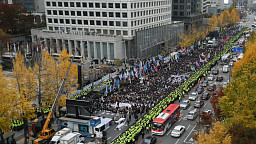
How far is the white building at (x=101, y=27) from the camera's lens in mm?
73562

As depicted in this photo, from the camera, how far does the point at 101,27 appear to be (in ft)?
254

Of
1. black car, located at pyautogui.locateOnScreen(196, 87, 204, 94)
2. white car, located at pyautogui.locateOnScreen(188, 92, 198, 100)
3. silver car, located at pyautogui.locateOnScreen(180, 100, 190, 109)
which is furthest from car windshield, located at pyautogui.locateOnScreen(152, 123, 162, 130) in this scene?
black car, located at pyautogui.locateOnScreen(196, 87, 204, 94)

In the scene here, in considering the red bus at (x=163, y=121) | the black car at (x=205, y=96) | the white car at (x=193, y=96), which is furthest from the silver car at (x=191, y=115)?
the black car at (x=205, y=96)

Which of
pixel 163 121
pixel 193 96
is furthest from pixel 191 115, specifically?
pixel 193 96

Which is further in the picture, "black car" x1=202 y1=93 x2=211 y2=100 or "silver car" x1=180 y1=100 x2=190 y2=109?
"black car" x1=202 y1=93 x2=211 y2=100

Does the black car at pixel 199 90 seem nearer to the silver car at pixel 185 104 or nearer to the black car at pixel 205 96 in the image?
the black car at pixel 205 96

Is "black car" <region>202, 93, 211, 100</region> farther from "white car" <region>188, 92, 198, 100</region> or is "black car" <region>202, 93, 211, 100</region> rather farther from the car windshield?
the car windshield

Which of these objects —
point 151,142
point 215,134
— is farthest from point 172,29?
point 215,134

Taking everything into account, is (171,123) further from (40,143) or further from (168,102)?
(40,143)

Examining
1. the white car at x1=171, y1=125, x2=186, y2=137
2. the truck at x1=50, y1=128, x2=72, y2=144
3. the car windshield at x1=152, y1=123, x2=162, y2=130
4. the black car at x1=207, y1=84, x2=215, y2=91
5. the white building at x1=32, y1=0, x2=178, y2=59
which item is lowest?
the white car at x1=171, y1=125, x2=186, y2=137

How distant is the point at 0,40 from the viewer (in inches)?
2916

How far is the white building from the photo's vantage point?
241 feet

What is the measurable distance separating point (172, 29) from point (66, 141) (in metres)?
71.0

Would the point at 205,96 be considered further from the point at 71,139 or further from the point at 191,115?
the point at 71,139
